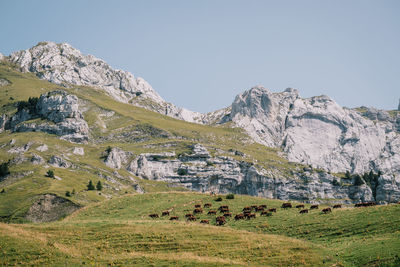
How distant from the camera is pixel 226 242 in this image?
4456 centimetres

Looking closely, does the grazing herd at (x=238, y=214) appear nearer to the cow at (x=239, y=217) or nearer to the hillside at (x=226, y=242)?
the cow at (x=239, y=217)

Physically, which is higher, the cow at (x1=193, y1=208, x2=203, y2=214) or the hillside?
the cow at (x1=193, y1=208, x2=203, y2=214)

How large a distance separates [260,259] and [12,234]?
3049cm

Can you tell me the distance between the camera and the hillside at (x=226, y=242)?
38281mm

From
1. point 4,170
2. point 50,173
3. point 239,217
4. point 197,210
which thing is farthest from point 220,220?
point 4,170

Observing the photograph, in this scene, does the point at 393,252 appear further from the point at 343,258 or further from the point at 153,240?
the point at 153,240

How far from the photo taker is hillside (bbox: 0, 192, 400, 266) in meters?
38.3

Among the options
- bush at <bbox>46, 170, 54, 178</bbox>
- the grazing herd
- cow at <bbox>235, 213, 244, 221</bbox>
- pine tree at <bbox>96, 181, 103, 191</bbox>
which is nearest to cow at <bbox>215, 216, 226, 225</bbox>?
the grazing herd

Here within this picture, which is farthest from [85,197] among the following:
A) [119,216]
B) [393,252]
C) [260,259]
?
[393,252]

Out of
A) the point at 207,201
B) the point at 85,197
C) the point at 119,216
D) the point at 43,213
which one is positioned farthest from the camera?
the point at 85,197

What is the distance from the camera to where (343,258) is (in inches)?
1518

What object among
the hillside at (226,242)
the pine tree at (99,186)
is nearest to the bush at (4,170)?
the pine tree at (99,186)

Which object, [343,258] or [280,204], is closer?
[343,258]

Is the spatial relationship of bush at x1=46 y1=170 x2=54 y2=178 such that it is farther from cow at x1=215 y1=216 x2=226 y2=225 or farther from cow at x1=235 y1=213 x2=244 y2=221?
cow at x1=235 y1=213 x2=244 y2=221
